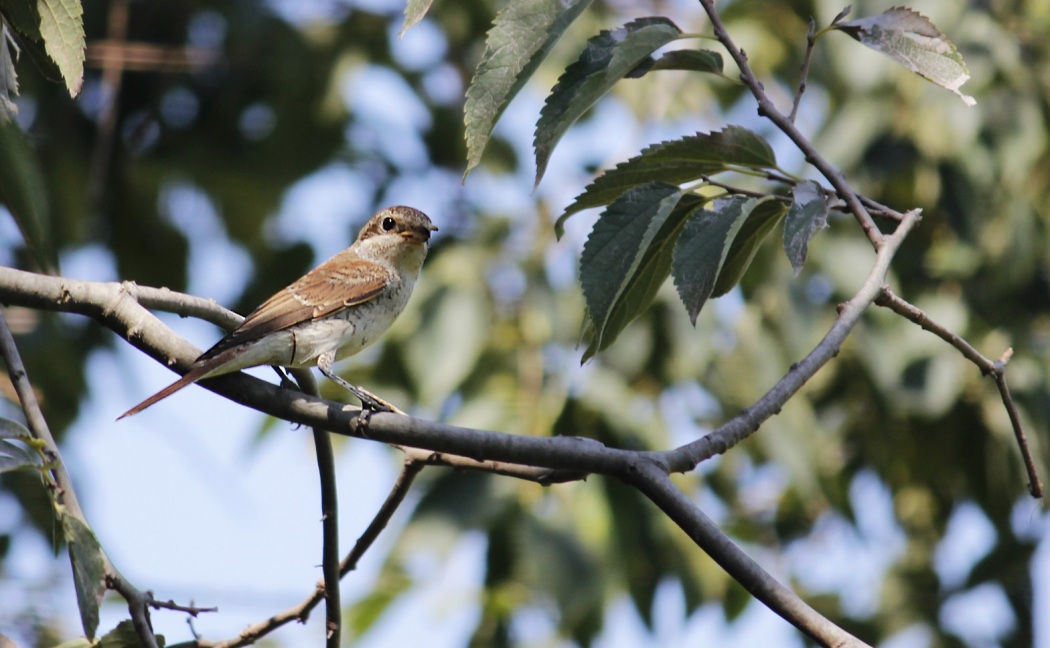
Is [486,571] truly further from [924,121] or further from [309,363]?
[924,121]

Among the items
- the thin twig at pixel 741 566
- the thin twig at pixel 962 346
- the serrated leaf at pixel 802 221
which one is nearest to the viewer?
the thin twig at pixel 741 566

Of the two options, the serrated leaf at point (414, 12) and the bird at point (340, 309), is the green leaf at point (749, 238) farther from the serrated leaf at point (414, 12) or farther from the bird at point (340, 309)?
the bird at point (340, 309)

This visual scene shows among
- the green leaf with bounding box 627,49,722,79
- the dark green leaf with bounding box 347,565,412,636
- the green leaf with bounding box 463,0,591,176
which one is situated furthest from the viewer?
the dark green leaf with bounding box 347,565,412,636

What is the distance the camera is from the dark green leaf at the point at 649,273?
2602 millimetres

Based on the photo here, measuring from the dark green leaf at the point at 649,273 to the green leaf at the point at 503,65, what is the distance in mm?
488

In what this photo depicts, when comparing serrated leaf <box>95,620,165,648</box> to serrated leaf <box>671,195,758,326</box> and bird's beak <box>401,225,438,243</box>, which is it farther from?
bird's beak <box>401,225,438,243</box>

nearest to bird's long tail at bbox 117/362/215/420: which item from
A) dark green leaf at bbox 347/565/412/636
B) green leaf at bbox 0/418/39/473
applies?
green leaf at bbox 0/418/39/473

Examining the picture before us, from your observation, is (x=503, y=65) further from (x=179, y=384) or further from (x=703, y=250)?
(x=179, y=384)

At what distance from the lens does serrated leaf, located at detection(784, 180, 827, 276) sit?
2393mm

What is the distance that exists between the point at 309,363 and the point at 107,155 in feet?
12.0

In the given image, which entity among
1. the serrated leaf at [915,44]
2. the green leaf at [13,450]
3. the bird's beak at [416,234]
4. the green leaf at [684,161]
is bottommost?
the green leaf at [13,450]

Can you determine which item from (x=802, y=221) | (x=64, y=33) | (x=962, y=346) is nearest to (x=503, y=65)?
(x=802, y=221)

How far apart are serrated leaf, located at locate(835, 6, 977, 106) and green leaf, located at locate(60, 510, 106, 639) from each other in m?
2.00

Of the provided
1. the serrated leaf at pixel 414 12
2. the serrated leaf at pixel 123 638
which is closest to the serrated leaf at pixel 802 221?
the serrated leaf at pixel 414 12
